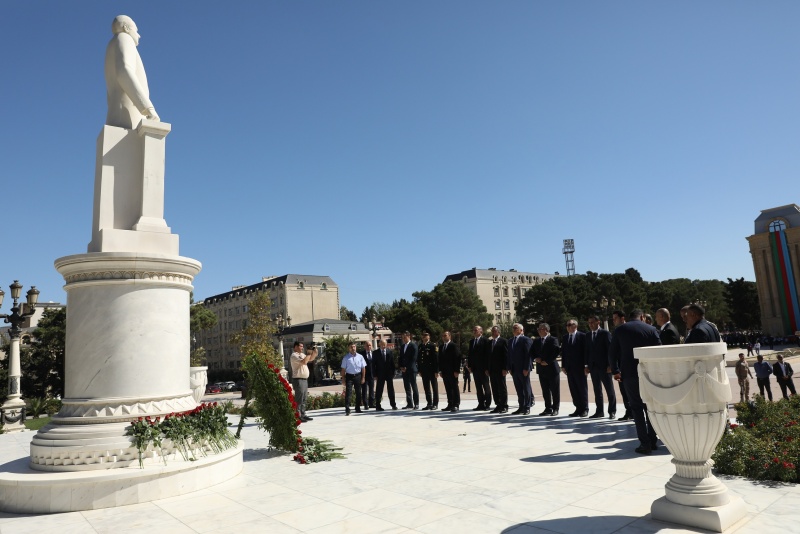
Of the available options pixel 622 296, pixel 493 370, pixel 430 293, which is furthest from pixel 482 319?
pixel 493 370

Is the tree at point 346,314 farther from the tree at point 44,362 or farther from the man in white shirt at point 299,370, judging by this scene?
the man in white shirt at point 299,370

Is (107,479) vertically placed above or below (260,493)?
above

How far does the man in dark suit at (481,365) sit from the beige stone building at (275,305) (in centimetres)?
7915

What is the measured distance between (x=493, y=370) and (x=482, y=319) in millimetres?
53340

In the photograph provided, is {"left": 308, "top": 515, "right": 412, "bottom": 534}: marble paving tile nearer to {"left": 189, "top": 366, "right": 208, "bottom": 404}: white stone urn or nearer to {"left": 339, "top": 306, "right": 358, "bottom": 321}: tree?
{"left": 189, "top": 366, "right": 208, "bottom": 404}: white stone urn

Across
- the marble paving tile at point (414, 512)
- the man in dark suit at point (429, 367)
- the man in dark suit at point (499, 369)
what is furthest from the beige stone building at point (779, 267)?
the marble paving tile at point (414, 512)

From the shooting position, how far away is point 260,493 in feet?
17.7

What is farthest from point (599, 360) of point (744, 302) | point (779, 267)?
point (744, 302)

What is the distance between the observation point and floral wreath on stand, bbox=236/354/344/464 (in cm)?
751

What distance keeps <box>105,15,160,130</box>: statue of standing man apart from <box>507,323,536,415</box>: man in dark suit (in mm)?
7905

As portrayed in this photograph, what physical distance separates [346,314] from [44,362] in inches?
Result: 2760

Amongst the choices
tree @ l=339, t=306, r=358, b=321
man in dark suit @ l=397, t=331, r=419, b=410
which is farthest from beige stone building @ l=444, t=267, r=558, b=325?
man in dark suit @ l=397, t=331, r=419, b=410

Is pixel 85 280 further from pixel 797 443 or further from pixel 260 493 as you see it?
pixel 797 443

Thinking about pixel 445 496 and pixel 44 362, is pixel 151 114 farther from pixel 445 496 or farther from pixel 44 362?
pixel 44 362
